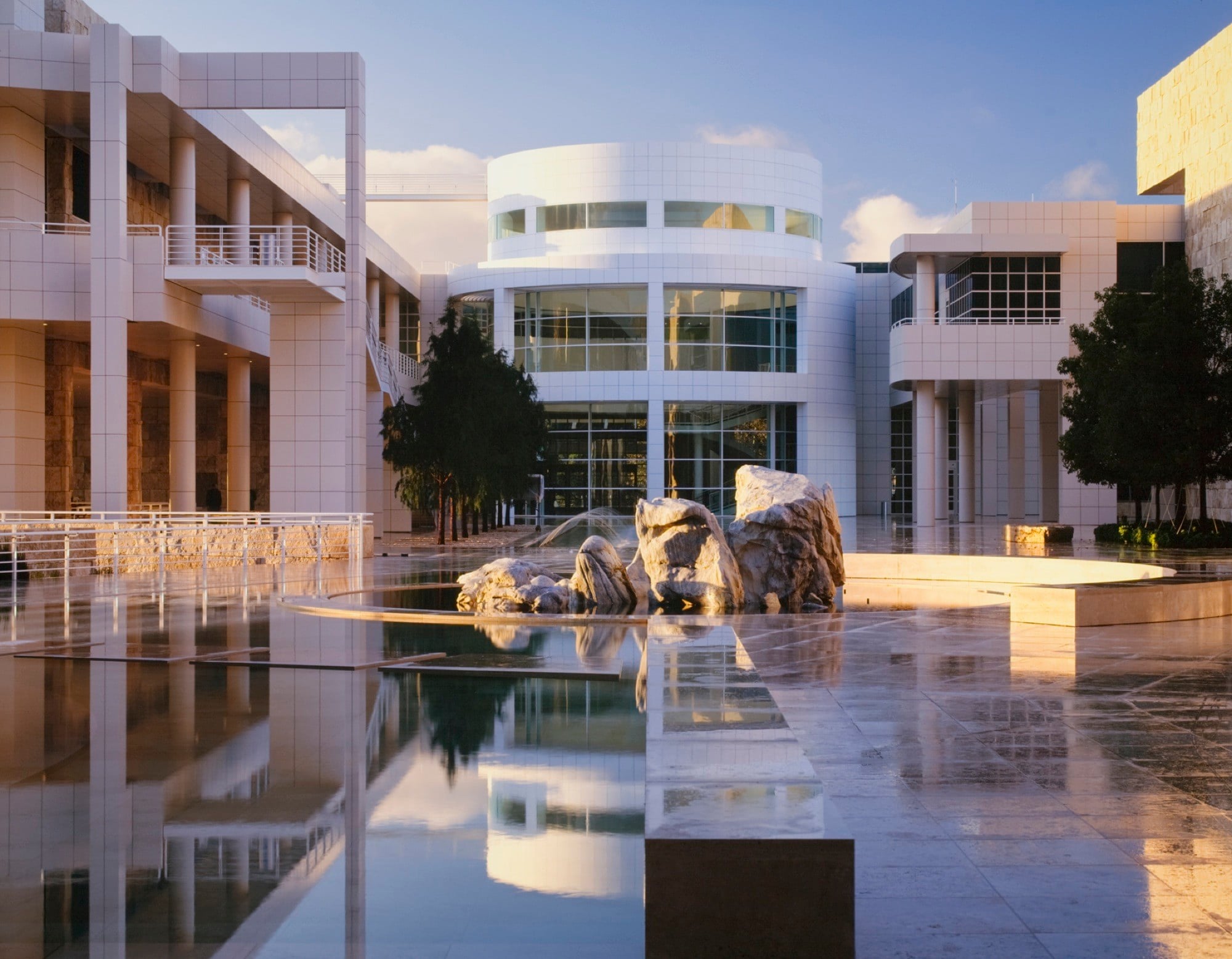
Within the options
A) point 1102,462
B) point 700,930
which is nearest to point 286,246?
point 1102,462

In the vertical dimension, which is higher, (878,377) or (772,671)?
(878,377)

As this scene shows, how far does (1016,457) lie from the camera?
5991 cm

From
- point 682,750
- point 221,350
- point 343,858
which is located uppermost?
point 221,350

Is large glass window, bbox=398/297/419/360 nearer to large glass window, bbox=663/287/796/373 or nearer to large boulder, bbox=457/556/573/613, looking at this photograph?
large glass window, bbox=663/287/796/373

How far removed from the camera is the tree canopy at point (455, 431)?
130 ft

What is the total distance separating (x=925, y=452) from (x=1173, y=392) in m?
18.8

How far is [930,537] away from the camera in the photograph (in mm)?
40062

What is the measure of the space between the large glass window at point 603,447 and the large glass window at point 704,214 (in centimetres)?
856

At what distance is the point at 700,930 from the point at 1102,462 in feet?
116

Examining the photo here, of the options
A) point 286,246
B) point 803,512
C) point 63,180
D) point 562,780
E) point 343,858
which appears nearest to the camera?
point 343,858

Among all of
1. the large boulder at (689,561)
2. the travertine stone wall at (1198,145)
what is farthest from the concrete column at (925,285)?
the large boulder at (689,561)

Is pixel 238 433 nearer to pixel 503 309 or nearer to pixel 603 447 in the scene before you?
pixel 503 309

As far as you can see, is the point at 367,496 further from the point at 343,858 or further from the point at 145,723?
the point at 343,858

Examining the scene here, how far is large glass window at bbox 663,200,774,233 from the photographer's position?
58.6m
